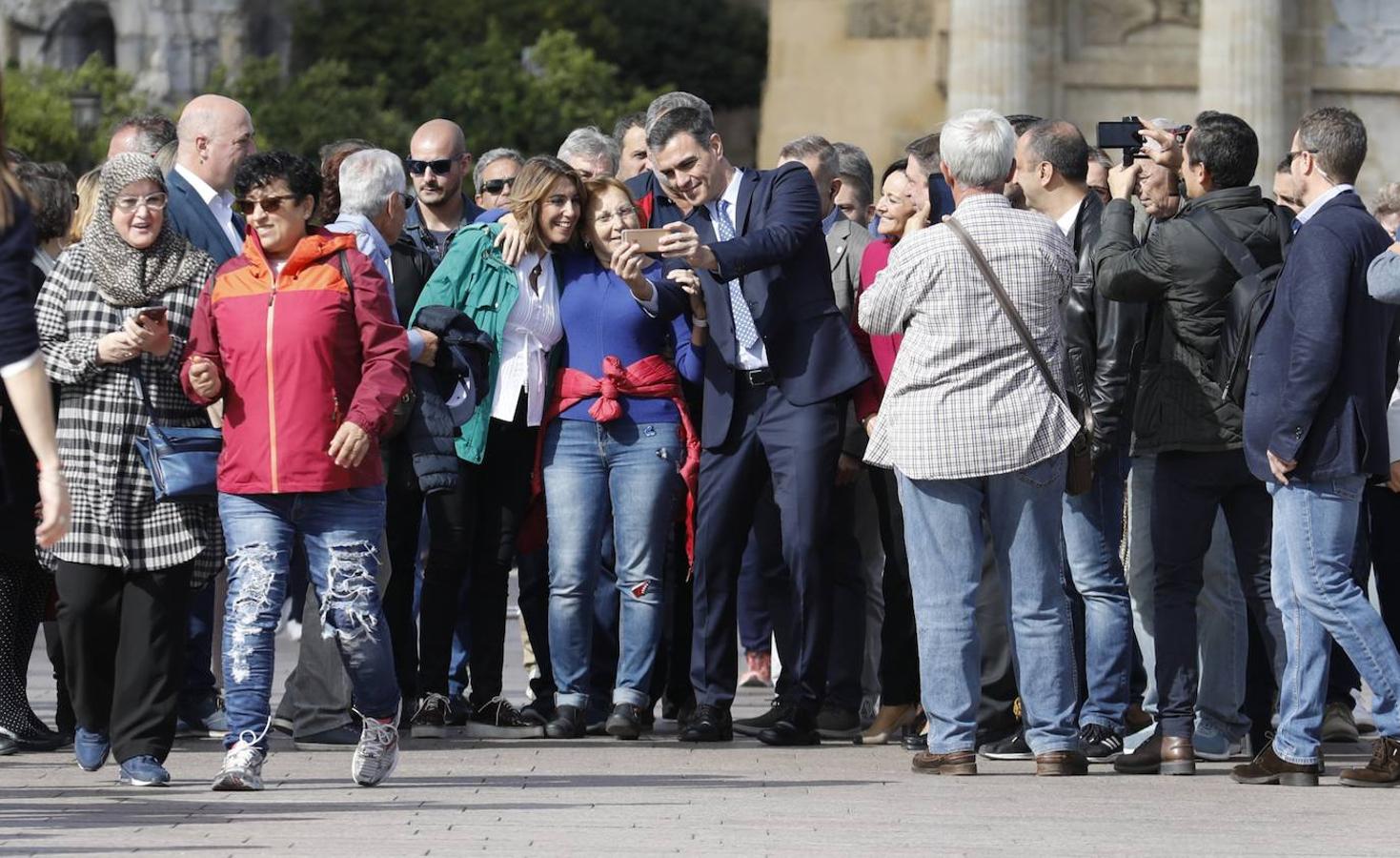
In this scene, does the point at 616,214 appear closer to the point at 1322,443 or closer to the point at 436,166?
the point at 436,166

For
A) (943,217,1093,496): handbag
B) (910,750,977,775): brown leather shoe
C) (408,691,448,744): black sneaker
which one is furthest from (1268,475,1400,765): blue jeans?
(408,691,448,744): black sneaker

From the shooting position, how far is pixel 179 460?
907cm

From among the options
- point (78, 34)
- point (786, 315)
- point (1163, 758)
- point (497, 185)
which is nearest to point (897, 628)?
point (786, 315)

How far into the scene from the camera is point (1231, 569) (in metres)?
10.2

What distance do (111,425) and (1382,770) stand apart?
4.45 m

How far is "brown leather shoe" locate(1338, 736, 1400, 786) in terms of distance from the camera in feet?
30.2

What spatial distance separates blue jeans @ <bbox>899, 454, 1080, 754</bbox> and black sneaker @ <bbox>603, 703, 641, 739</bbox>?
64.6 inches

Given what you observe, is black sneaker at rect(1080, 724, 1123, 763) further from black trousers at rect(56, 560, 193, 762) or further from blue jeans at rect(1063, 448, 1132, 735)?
black trousers at rect(56, 560, 193, 762)

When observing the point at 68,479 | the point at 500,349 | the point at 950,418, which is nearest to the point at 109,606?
the point at 68,479

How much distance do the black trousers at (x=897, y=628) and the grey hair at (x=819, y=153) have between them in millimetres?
1425

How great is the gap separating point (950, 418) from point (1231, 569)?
1.66 metres

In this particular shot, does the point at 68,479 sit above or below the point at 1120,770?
above

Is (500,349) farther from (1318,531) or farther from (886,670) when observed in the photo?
(1318,531)

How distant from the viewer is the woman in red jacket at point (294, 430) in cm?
881
